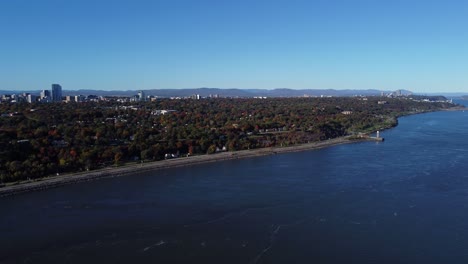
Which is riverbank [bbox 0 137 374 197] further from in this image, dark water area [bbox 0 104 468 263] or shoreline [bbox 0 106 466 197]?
dark water area [bbox 0 104 468 263]

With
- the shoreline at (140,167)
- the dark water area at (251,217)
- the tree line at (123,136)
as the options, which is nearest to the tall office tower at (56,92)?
the tree line at (123,136)

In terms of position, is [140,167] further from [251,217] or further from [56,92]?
[56,92]

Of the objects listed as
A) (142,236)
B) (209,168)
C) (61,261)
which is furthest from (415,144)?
(61,261)

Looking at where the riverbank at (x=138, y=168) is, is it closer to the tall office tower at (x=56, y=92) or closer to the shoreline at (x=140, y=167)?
the shoreline at (x=140, y=167)

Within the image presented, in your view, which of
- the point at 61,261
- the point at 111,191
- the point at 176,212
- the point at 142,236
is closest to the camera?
the point at 61,261

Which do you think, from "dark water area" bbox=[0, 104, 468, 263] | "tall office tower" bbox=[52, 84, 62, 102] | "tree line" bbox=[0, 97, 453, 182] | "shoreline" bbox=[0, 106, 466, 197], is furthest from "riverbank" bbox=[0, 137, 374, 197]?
"tall office tower" bbox=[52, 84, 62, 102]

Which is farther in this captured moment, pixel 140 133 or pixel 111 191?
pixel 140 133

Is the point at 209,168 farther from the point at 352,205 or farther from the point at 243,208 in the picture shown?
the point at 352,205
